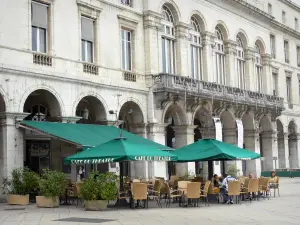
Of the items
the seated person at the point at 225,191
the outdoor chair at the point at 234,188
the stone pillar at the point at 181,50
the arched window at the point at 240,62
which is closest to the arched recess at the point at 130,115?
the stone pillar at the point at 181,50

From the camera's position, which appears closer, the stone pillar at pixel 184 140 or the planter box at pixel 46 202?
the planter box at pixel 46 202

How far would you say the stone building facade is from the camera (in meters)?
23.7

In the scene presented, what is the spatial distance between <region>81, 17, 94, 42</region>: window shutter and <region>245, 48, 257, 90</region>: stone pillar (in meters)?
18.3

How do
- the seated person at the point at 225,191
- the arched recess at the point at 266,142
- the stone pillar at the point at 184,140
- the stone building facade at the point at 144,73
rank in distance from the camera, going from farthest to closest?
the arched recess at the point at 266,142, the stone pillar at the point at 184,140, the stone building facade at the point at 144,73, the seated person at the point at 225,191

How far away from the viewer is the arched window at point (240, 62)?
4178 cm

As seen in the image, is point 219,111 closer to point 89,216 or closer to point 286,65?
point 286,65

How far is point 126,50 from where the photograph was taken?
30.5 m

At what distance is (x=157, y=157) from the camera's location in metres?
19.8

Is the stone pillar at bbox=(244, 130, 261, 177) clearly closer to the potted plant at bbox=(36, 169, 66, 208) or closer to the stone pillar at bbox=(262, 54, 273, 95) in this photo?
the stone pillar at bbox=(262, 54, 273, 95)

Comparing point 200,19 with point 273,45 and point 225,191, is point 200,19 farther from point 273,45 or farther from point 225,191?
point 225,191

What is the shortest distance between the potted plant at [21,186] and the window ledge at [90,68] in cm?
742

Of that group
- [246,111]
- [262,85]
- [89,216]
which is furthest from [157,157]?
[262,85]

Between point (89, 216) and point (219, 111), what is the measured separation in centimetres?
2170

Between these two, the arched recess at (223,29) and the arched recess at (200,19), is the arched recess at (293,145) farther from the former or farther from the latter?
the arched recess at (200,19)
